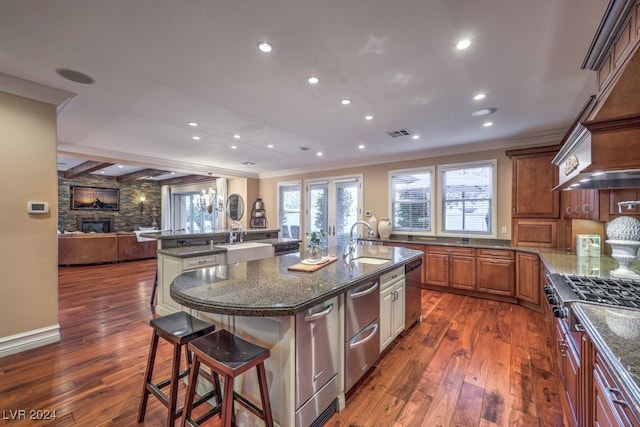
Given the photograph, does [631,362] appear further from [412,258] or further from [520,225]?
[520,225]

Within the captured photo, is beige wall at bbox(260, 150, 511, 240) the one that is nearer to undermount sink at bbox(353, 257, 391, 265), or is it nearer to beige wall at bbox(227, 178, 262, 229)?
beige wall at bbox(227, 178, 262, 229)

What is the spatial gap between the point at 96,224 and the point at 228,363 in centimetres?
1110

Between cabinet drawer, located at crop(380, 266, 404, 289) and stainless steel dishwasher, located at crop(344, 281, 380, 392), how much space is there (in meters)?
0.13

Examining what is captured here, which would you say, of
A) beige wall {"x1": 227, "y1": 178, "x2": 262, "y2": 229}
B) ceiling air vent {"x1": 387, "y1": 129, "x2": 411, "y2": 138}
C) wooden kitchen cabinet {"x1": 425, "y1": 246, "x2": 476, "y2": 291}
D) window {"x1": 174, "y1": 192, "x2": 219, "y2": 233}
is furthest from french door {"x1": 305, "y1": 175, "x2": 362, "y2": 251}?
window {"x1": 174, "y1": 192, "x2": 219, "y2": 233}

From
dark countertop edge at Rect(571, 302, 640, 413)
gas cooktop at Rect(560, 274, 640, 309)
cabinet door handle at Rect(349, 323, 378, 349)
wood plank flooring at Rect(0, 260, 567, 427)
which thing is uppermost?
gas cooktop at Rect(560, 274, 640, 309)

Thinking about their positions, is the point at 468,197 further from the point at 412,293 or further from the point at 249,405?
the point at 249,405

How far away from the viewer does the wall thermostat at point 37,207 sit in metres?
2.74

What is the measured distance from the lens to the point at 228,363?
134 centimetres

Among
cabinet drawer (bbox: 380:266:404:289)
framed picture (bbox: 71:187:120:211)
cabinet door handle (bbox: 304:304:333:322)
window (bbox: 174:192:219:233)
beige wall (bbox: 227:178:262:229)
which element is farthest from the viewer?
window (bbox: 174:192:219:233)

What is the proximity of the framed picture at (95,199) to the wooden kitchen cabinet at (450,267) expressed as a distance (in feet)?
35.2

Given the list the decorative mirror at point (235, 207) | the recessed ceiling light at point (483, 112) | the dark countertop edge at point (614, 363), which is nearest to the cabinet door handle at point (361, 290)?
the dark countertop edge at point (614, 363)

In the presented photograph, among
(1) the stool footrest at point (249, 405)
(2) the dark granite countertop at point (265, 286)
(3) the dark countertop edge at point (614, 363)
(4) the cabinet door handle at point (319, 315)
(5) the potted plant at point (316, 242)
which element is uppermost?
(5) the potted plant at point (316, 242)

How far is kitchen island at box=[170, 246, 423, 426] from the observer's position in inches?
58.4

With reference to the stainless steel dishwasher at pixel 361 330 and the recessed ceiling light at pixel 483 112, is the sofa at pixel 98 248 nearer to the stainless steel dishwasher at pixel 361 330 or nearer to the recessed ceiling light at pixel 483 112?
the stainless steel dishwasher at pixel 361 330
